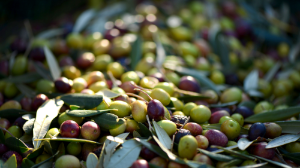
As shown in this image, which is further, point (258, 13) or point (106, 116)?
point (258, 13)

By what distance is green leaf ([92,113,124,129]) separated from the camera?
1028mm

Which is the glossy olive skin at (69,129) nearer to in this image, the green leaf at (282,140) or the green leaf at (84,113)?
the green leaf at (84,113)

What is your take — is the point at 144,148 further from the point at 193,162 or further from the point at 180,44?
the point at 180,44

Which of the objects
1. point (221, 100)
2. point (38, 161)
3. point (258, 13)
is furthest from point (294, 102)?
point (38, 161)

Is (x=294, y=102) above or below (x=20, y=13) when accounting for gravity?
below

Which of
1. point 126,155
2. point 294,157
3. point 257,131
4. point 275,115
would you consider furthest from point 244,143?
point 126,155

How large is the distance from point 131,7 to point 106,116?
167 cm

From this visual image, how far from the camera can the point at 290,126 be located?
3.73 feet

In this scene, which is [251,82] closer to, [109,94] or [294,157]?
[294,157]

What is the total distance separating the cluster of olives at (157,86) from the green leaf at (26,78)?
1.2 inches

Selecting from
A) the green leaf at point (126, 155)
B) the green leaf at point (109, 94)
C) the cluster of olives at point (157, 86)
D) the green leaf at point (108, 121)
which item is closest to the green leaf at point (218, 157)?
the cluster of olives at point (157, 86)

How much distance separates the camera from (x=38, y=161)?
992 mm

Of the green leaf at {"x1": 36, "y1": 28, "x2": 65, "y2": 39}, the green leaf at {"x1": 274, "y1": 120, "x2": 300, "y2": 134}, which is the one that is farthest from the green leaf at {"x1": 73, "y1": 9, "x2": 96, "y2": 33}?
the green leaf at {"x1": 274, "y1": 120, "x2": 300, "y2": 134}

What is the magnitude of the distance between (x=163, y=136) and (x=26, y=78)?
100cm
